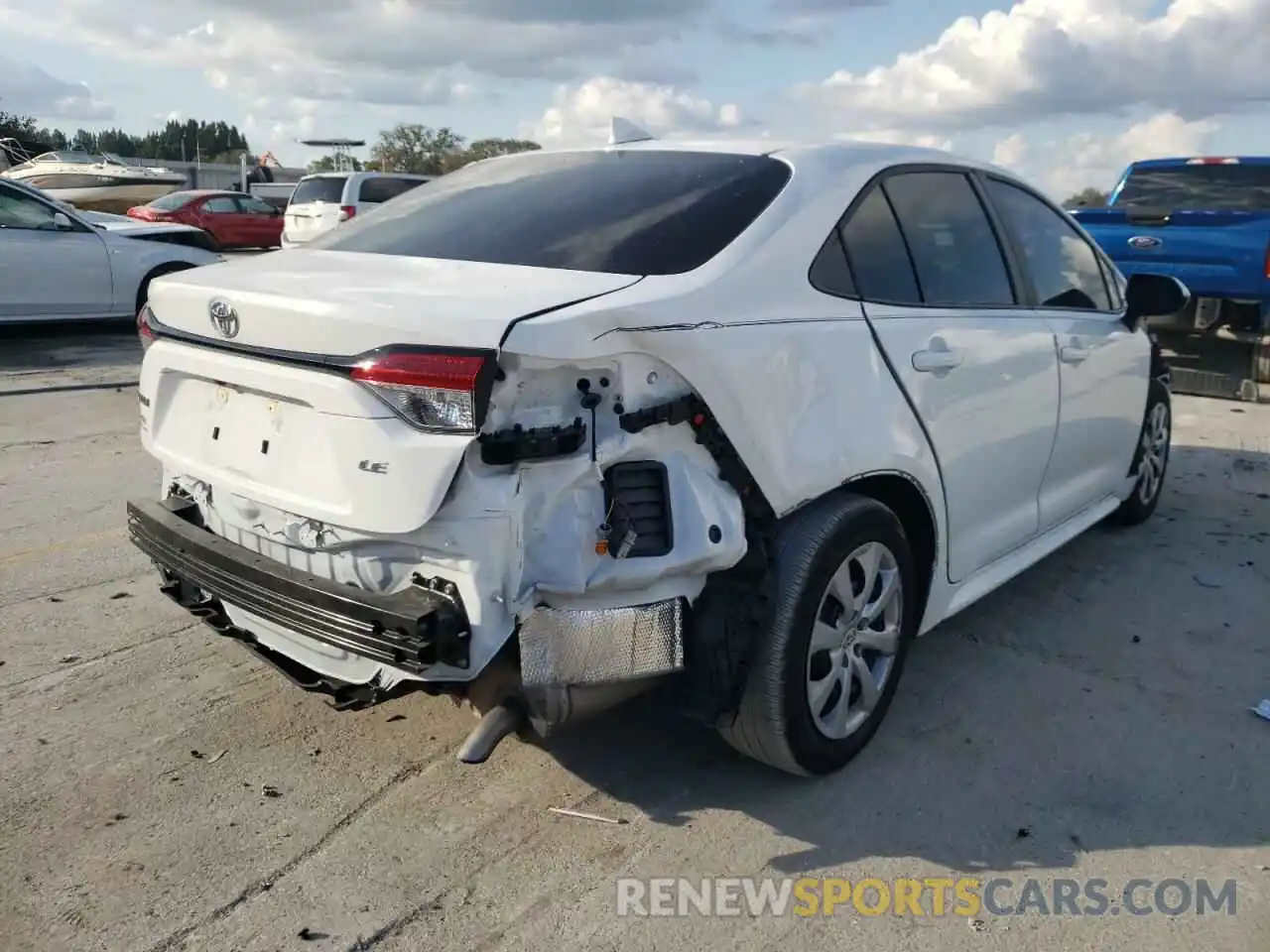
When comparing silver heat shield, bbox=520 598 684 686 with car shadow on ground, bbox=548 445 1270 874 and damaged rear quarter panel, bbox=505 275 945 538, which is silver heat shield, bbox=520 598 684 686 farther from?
damaged rear quarter panel, bbox=505 275 945 538

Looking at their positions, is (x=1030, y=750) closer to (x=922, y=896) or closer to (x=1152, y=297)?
(x=922, y=896)

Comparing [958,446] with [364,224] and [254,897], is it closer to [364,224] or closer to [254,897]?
[364,224]

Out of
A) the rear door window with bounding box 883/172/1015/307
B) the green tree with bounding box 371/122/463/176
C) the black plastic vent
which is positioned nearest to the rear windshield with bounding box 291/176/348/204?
the rear door window with bounding box 883/172/1015/307

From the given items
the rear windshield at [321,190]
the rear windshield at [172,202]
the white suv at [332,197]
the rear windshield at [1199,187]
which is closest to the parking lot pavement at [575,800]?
the rear windshield at [1199,187]

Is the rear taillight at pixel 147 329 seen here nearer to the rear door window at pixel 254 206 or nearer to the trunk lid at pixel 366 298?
the trunk lid at pixel 366 298

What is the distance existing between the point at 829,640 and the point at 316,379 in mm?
1562

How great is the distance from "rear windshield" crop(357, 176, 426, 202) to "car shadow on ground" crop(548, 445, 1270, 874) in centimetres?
1666

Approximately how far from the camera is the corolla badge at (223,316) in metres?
2.83

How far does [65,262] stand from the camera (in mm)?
10680

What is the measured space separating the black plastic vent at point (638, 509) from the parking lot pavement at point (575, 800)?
0.53m

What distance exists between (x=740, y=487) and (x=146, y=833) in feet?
5.88

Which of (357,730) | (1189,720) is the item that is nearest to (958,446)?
(1189,720)

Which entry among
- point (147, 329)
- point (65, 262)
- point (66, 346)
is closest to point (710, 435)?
point (147, 329)

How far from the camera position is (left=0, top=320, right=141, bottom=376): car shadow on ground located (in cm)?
1003
